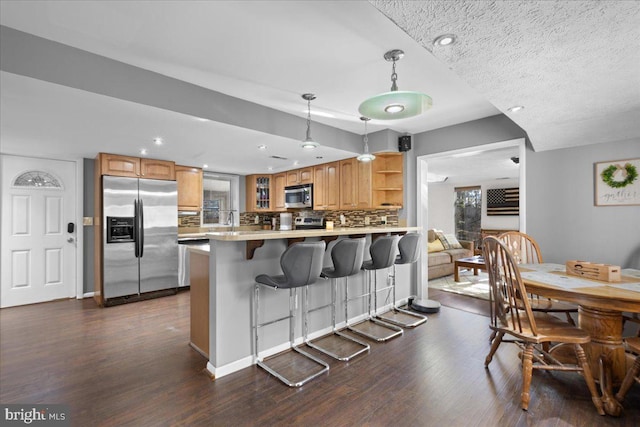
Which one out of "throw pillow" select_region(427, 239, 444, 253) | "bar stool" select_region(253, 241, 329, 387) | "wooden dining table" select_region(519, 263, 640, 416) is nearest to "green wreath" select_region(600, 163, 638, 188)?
"wooden dining table" select_region(519, 263, 640, 416)

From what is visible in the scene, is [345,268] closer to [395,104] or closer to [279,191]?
[395,104]

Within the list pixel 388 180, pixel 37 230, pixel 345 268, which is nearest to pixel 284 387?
pixel 345 268

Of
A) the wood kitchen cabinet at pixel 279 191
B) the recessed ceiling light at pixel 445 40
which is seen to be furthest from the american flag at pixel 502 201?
the recessed ceiling light at pixel 445 40

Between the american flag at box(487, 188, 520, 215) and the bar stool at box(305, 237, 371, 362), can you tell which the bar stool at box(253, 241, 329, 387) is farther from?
the american flag at box(487, 188, 520, 215)

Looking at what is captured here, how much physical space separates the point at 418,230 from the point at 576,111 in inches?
86.1

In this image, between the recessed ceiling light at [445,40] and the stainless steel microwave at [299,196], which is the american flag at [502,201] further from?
the recessed ceiling light at [445,40]

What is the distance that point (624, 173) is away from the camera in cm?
291

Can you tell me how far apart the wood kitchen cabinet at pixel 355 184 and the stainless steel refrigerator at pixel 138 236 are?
107 inches

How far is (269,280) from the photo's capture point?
7.95ft

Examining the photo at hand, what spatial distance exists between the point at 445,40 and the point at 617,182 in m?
2.76

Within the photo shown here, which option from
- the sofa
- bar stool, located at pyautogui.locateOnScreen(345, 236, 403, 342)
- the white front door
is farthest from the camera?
the sofa

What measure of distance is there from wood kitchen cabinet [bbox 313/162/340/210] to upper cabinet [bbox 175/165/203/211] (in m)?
2.10

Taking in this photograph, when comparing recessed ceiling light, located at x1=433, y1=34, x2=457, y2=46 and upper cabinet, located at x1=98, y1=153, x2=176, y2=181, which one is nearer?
recessed ceiling light, located at x1=433, y1=34, x2=457, y2=46

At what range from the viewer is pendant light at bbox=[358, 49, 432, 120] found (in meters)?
1.83
